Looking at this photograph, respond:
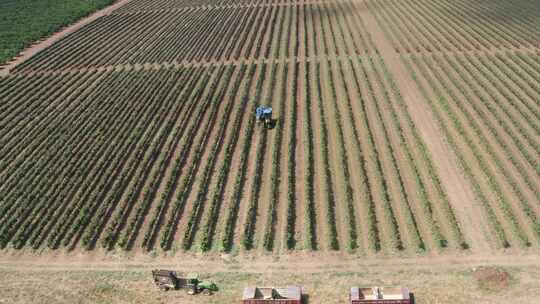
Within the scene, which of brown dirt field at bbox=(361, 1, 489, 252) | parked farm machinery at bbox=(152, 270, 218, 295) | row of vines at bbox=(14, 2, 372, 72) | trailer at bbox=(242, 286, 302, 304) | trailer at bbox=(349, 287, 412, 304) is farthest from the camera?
row of vines at bbox=(14, 2, 372, 72)

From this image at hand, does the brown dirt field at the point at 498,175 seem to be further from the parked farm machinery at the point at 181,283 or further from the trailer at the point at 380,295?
the parked farm machinery at the point at 181,283

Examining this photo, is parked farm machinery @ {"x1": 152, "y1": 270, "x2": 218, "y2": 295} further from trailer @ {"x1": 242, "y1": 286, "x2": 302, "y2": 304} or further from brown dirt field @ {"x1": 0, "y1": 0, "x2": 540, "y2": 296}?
trailer @ {"x1": 242, "y1": 286, "x2": 302, "y2": 304}

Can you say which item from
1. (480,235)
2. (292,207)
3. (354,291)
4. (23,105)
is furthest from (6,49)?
(480,235)

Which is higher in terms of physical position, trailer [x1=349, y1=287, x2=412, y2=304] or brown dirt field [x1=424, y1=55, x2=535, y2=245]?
brown dirt field [x1=424, y1=55, x2=535, y2=245]

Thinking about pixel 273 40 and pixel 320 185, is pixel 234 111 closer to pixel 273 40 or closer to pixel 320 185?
pixel 320 185

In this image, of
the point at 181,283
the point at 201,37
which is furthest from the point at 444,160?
the point at 201,37

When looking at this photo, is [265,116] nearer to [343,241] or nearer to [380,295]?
[343,241]

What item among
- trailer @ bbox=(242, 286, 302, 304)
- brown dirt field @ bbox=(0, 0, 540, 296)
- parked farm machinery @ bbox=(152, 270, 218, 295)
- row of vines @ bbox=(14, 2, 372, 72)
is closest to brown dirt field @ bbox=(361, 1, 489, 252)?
brown dirt field @ bbox=(0, 0, 540, 296)
